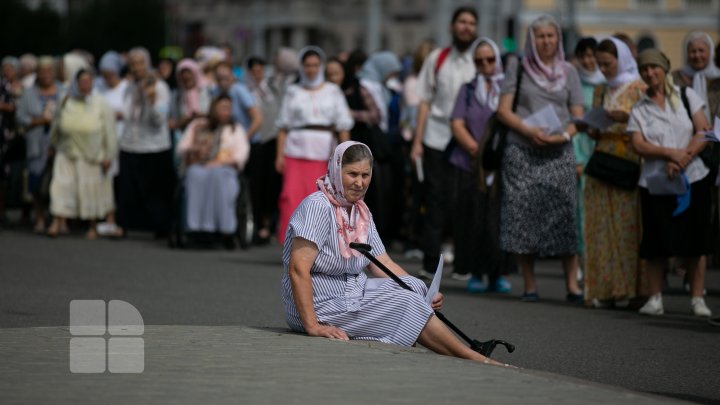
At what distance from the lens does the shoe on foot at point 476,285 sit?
Result: 15.0 meters

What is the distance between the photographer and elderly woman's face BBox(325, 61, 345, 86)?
19.0 m

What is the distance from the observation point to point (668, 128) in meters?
13.1

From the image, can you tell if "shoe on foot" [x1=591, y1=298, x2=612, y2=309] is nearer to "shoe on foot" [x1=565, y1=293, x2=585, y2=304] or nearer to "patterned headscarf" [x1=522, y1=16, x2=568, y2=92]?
"shoe on foot" [x1=565, y1=293, x2=585, y2=304]

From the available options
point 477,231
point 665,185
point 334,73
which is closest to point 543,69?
point 665,185

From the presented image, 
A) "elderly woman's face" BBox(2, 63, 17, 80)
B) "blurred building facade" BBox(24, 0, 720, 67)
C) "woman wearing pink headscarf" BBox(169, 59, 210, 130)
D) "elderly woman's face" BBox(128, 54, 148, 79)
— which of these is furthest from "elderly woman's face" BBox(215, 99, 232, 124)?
"blurred building facade" BBox(24, 0, 720, 67)

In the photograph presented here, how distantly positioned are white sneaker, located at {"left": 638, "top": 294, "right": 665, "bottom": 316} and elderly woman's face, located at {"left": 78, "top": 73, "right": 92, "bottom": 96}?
31.4 feet

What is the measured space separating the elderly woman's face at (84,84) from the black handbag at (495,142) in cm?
802

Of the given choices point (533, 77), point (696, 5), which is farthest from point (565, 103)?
point (696, 5)

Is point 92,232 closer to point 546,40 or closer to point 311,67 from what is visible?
point 311,67

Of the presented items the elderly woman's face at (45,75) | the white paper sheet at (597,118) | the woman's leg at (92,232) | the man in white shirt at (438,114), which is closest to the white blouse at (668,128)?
the white paper sheet at (597,118)

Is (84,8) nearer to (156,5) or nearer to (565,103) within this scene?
(156,5)

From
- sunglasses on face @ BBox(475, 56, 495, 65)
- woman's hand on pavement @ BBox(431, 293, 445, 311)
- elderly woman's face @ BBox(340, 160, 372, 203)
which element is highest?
sunglasses on face @ BBox(475, 56, 495, 65)

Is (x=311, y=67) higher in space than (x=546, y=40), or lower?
lower

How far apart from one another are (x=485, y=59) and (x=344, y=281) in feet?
18.4
